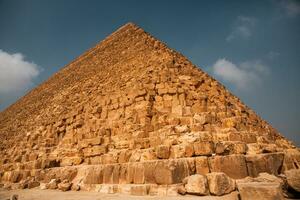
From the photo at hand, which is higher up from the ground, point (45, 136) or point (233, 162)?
point (45, 136)

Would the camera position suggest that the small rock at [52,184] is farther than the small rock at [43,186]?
No

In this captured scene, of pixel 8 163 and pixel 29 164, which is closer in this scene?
pixel 29 164

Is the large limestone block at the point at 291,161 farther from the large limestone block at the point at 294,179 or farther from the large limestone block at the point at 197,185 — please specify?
the large limestone block at the point at 197,185

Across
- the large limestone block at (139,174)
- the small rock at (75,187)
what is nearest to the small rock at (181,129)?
the large limestone block at (139,174)

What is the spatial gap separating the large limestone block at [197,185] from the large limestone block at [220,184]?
0.13 metres

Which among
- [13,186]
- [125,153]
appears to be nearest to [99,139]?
[125,153]

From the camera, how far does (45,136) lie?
12.9 m

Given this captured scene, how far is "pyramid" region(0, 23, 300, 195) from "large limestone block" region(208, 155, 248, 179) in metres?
0.02

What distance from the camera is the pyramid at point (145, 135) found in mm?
6543

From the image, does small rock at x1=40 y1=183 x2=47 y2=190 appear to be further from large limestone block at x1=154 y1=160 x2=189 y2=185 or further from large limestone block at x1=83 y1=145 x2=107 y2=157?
large limestone block at x1=154 y1=160 x2=189 y2=185

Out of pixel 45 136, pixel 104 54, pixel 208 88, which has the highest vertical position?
pixel 104 54

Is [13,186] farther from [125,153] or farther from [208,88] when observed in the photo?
[208,88]

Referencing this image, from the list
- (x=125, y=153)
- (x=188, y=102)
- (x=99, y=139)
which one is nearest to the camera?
(x=125, y=153)

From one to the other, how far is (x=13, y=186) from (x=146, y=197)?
6628 millimetres
